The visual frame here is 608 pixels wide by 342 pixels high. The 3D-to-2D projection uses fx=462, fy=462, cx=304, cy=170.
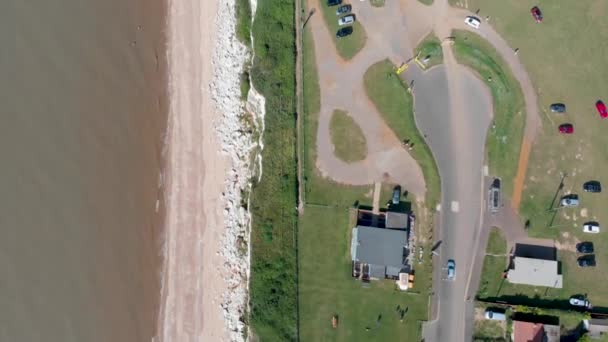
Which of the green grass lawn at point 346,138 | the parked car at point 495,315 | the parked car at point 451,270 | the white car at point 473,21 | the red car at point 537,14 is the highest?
the red car at point 537,14

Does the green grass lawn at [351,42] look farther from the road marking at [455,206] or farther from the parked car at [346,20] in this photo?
the road marking at [455,206]

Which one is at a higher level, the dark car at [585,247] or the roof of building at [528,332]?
the dark car at [585,247]

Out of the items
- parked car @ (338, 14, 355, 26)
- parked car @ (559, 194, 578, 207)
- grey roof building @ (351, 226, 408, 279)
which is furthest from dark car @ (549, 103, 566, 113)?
parked car @ (338, 14, 355, 26)

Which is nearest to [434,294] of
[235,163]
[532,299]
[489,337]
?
[489,337]

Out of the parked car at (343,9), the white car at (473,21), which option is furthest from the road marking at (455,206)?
the parked car at (343,9)

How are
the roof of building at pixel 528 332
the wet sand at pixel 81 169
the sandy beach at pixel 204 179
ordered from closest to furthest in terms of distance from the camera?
the roof of building at pixel 528 332 → the wet sand at pixel 81 169 → the sandy beach at pixel 204 179

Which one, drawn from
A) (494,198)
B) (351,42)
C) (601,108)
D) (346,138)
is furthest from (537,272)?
(351,42)
